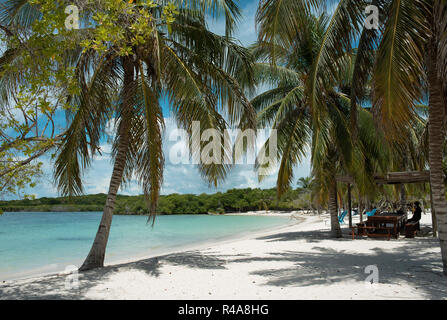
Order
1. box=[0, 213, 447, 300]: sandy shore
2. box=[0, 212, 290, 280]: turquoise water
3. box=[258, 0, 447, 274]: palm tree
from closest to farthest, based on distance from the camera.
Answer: box=[258, 0, 447, 274]: palm tree < box=[0, 213, 447, 300]: sandy shore < box=[0, 212, 290, 280]: turquoise water

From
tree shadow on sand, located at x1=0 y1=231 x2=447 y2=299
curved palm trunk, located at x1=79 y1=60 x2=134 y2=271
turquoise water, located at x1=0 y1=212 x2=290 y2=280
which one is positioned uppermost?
curved palm trunk, located at x1=79 y1=60 x2=134 y2=271

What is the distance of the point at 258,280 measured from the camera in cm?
557

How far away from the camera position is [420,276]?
215 inches

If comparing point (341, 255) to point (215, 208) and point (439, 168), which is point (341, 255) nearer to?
point (439, 168)

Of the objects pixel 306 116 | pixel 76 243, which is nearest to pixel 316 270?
pixel 306 116

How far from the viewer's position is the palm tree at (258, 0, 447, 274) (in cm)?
436

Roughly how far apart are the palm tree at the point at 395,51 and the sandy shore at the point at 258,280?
126 centimetres

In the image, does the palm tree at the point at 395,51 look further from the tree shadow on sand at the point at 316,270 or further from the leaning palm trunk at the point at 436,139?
the tree shadow on sand at the point at 316,270

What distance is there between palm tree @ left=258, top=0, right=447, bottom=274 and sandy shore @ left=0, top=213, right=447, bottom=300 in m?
1.26

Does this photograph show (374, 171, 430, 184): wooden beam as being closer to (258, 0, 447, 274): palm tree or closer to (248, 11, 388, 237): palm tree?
(248, 11, 388, 237): palm tree

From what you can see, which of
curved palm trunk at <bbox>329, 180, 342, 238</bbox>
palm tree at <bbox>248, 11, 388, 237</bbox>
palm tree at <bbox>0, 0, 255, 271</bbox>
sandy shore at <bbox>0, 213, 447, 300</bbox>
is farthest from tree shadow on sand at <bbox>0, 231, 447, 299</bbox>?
curved palm trunk at <bbox>329, 180, 342, 238</bbox>
